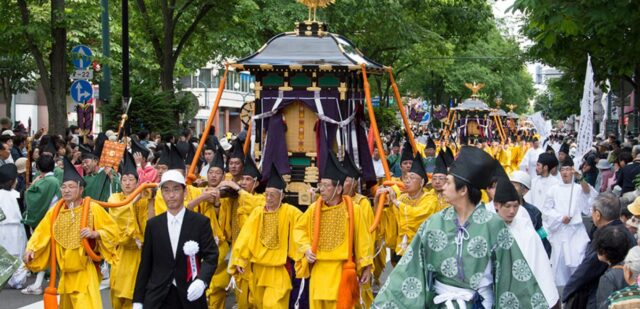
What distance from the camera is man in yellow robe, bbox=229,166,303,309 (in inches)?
391

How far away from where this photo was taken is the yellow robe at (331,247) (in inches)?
377

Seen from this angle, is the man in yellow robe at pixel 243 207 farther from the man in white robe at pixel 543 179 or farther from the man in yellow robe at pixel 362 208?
the man in white robe at pixel 543 179

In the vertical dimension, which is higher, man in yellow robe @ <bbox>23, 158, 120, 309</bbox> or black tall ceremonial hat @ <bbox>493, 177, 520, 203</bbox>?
black tall ceremonial hat @ <bbox>493, 177, 520, 203</bbox>

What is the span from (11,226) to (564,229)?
705 cm

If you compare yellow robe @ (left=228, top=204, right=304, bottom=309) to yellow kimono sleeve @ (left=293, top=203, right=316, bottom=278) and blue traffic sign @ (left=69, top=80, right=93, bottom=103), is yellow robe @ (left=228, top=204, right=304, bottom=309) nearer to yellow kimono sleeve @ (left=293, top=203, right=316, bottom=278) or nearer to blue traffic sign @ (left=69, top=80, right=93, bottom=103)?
yellow kimono sleeve @ (left=293, top=203, right=316, bottom=278)

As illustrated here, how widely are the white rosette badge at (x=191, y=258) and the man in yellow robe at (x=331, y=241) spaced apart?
65.7 inches

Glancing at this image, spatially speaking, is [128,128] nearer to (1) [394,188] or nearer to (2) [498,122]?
(1) [394,188]

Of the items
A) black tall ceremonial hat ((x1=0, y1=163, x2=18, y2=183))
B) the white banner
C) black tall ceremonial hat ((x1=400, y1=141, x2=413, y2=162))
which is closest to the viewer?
the white banner

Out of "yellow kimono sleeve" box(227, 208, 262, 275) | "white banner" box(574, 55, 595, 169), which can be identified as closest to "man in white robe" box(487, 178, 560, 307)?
"yellow kimono sleeve" box(227, 208, 262, 275)

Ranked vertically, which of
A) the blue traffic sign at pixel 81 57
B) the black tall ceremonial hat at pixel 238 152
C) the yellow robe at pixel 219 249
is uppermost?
the blue traffic sign at pixel 81 57

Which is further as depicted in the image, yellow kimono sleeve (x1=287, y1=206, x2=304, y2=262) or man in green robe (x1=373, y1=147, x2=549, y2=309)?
yellow kimono sleeve (x1=287, y1=206, x2=304, y2=262)

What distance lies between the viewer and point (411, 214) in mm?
10531

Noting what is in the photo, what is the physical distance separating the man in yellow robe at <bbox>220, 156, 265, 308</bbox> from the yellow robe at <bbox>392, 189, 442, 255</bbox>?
4.74ft

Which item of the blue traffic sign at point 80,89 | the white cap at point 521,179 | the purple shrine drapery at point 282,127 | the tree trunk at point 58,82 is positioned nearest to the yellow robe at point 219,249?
the purple shrine drapery at point 282,127
